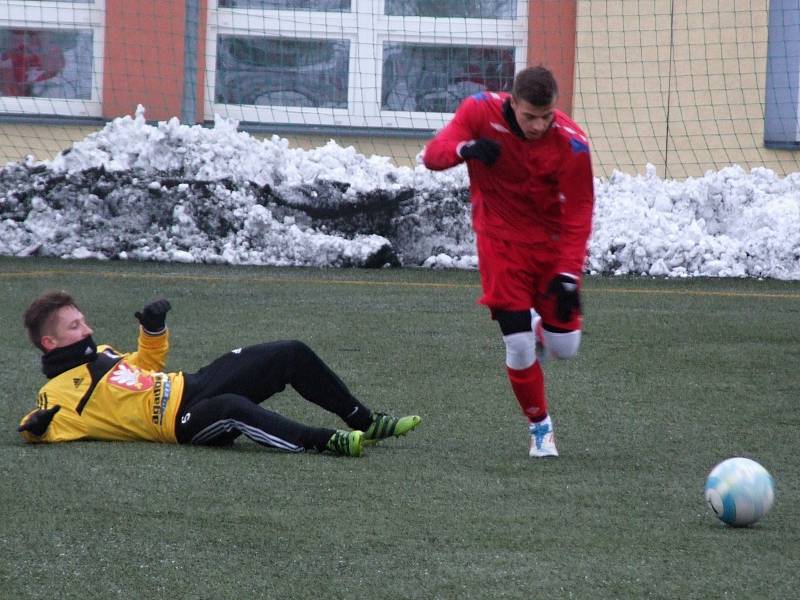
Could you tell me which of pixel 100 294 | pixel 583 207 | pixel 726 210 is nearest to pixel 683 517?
pixel 583 207

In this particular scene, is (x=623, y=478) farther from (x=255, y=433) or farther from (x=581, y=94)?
(x=581, y=94)

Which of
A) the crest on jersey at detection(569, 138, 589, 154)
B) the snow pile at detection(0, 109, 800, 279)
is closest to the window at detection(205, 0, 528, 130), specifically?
the snow pile at detection(0, 109, 800, 279)

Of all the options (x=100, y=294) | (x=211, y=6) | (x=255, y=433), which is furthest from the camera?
(x=211, y=6)

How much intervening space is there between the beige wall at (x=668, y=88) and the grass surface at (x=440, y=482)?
4.71m

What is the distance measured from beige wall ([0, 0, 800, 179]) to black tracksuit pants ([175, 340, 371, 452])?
8154 millimetres

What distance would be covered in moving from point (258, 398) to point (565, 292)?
125cm

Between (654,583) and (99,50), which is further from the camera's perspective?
(99,50)

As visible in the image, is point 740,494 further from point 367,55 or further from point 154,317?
point 367,55

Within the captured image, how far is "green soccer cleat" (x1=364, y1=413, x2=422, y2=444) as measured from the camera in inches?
228

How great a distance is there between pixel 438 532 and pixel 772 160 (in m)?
10.3

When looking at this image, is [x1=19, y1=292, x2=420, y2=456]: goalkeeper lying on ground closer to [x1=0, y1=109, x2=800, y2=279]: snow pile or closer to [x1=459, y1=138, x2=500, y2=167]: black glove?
[x1=459, y1=138, x2=500, y2=167]: black glove

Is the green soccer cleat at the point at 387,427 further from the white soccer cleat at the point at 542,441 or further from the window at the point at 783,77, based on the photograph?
the window at the point at 783,77

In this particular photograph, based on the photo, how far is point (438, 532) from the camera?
4.38 m

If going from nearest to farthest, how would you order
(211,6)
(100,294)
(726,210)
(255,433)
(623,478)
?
1. (623,478)
2. (255,433)
3. (100,294)
4. (726,210)
5. (211,6)
